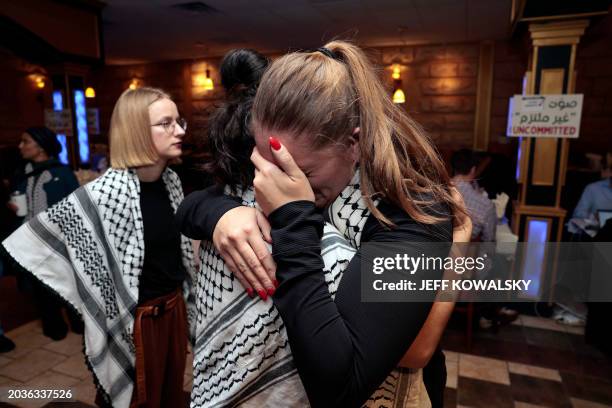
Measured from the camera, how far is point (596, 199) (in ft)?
11.8

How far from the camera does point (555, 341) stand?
3131 mm

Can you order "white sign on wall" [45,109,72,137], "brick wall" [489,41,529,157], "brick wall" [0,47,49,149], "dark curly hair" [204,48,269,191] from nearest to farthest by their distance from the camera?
"dark curly hair" [204,48,269,191] → "white sign on wall" [45,109,72,137] → "brick wall" [489,41,529,157] → "brick wall" [0,47,49,149]

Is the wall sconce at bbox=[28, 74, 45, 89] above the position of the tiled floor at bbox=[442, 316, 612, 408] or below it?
above

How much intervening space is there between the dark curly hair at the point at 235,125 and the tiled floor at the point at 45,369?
7.02 feet

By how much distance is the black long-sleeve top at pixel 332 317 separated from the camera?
0.56 metres

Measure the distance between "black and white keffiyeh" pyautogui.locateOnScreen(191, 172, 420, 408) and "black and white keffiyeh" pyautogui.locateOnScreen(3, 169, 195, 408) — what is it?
1.07 m

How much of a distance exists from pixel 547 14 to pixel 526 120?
31.7 inches

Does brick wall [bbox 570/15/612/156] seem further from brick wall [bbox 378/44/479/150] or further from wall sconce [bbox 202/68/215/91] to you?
wall sconce [bbox 202/68/215/91]

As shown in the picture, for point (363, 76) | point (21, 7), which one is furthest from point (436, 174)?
point (21, 7)

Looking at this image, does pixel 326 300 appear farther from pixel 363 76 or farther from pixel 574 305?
pixel 574 305

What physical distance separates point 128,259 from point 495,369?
239 centimetres

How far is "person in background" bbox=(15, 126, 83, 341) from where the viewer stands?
2.93m

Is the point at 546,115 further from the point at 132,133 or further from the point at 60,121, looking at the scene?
the point at 60,121

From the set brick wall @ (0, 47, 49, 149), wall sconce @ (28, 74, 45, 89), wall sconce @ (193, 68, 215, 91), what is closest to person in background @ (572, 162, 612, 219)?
wall sconce @ (193, 68, 215, 91)
